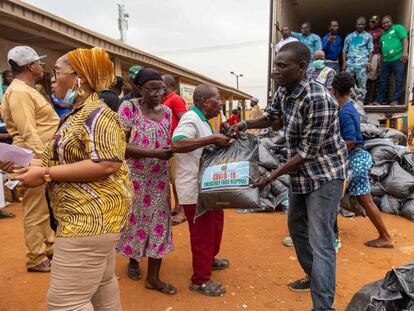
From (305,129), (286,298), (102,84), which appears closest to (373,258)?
(286,298)

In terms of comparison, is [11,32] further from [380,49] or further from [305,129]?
[380,49]

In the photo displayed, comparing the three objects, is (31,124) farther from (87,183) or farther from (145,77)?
(87,183)

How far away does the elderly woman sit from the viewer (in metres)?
1.58

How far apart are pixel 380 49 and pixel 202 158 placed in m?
7.13

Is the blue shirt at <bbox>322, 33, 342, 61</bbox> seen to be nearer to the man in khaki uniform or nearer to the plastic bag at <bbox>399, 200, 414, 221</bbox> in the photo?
the plastic bag at <bbox>399, 200, 414, 221</bbox>

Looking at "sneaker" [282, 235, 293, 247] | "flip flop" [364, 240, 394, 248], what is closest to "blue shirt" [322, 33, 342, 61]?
"flip flop" [364, 240, 394, 248]

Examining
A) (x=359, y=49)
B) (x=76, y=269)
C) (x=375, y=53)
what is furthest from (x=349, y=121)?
(x=375, y=53)

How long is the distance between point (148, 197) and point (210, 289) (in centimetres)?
94

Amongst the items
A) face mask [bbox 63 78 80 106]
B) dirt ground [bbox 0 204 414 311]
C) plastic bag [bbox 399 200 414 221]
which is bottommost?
dirt ground [bbox 0 204 414 311]

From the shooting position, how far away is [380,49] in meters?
8.12

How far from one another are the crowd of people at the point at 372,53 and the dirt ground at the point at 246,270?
416cm

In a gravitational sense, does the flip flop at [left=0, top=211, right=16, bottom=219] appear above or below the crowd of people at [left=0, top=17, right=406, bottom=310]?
below

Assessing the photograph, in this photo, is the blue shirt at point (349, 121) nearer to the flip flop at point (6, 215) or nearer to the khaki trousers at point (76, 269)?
the khaki trousers at point (76, 269)

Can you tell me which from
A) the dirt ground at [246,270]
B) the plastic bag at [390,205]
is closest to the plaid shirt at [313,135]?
the dirt ground at [246,270]
